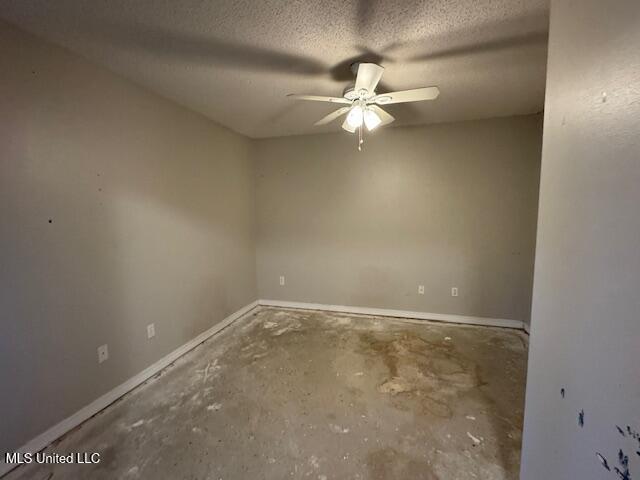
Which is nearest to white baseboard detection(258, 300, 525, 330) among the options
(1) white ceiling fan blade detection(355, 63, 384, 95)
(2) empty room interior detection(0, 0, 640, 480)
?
(2) empty room interior detection(0, 0, 640, 480)

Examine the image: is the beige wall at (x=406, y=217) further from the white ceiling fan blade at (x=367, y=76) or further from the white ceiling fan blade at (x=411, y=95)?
the white ceiling fan blade at (x=367, y=76)

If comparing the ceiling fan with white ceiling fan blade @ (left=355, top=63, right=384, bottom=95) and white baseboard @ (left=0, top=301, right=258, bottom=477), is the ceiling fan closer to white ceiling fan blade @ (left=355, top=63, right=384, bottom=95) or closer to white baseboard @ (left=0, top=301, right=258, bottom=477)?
white ceiling fan blade @ (left=355, top=63, right=384, bottom=95)

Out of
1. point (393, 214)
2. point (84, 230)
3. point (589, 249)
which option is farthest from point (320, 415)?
point (393, 214)

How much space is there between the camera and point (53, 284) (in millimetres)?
1681

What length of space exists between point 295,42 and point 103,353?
7.77ft

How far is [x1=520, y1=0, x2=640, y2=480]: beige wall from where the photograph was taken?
0.63 metres

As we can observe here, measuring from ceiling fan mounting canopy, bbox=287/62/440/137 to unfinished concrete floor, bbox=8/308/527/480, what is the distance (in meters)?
2.00

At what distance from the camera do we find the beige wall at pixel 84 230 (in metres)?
1.51

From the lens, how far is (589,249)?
77 centimetres

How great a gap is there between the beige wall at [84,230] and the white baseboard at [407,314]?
1.28 m

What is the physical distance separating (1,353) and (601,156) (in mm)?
2568

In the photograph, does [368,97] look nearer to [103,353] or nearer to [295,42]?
[295,42]

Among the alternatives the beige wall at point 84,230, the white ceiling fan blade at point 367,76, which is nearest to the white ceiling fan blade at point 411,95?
the white ceiling fan blade at point 367,76

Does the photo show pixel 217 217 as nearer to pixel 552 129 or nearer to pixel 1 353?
pixel 1 353
